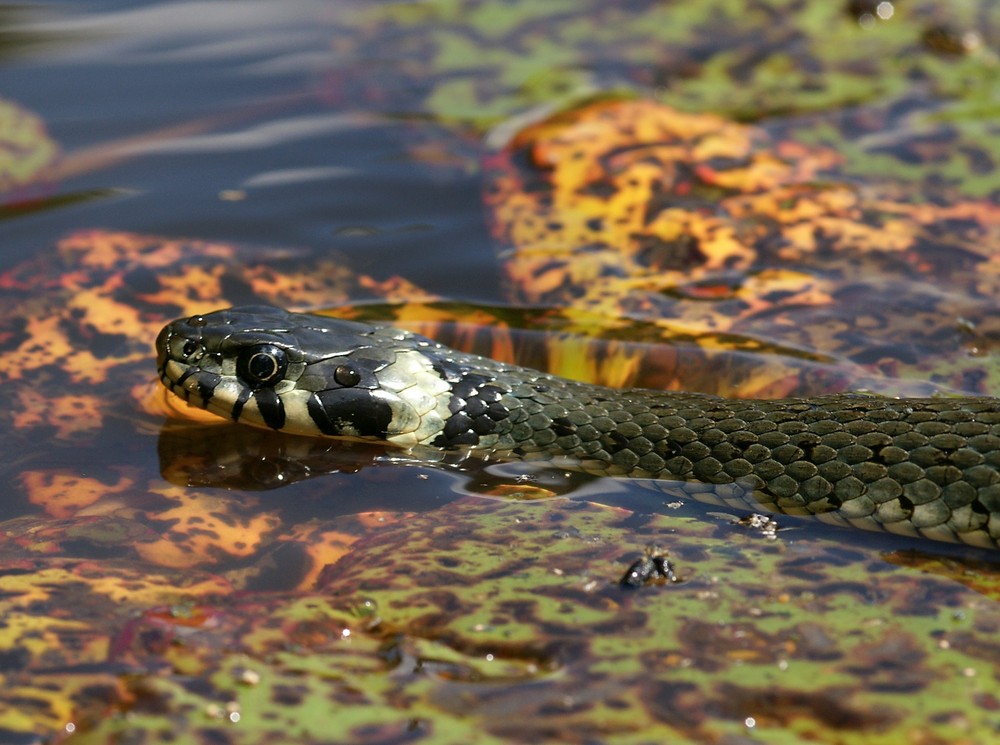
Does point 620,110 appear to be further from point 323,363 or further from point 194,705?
point 194,705

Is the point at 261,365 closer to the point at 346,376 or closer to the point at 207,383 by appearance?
the point at 207,383

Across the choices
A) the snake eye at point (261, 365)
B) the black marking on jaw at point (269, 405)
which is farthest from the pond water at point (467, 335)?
the snake eye at point (261, 365)

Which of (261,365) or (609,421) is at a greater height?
(261,365)

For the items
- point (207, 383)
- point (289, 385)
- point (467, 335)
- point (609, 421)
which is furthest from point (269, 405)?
point (609, 421)

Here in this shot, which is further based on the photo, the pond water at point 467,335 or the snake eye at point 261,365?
the snake eye at point 261,365

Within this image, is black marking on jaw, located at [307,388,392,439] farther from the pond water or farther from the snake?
the pond water

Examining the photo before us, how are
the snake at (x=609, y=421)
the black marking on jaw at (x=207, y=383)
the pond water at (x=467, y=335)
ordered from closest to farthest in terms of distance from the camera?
the pond water at (x=467, y=335), the snake at (x=609, y=421), the black marking on jaw at (x=207, y=383)

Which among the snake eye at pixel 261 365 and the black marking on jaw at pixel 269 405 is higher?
the snake eye at pixel 261 365

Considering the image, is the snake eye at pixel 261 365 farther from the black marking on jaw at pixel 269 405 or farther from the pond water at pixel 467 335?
the pond water at pixel 467 335
